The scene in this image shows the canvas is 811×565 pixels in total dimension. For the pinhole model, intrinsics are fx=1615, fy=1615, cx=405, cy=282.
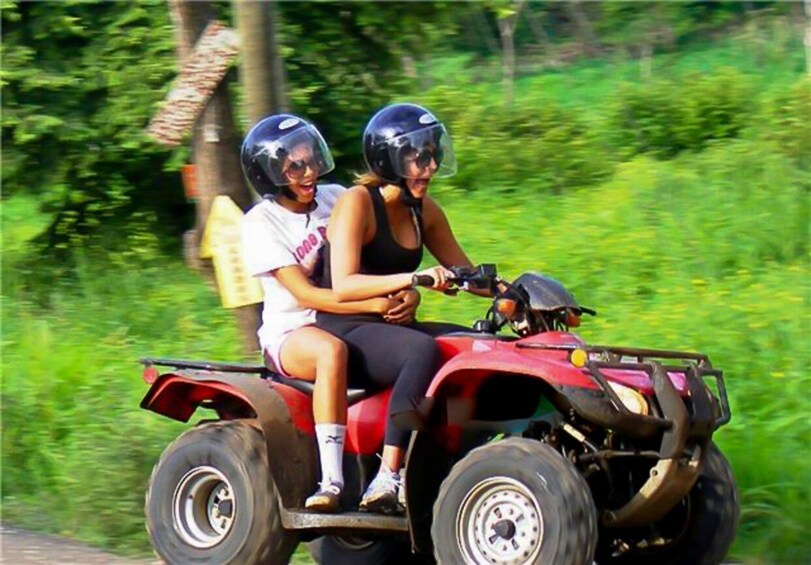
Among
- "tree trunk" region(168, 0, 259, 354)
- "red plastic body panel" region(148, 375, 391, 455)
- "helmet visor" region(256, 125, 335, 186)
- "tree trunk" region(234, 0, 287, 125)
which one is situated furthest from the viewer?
"tree trunk" region(168, 0, 259, 354)

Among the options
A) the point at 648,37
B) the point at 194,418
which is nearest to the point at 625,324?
the point at 194,418

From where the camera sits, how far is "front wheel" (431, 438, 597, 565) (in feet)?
18.0

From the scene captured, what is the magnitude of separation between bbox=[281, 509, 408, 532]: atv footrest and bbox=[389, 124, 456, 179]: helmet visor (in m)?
1.34

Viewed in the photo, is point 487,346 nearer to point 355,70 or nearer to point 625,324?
point 625,324

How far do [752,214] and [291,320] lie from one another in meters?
6.22

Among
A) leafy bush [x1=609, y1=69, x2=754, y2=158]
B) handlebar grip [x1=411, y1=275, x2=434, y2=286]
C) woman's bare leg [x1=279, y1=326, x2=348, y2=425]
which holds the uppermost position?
handlebar grip [x1=411, y1=275, x2=434, y2=286]

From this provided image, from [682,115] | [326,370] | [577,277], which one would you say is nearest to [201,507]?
[326,370]

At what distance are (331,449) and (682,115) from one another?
10244 mm

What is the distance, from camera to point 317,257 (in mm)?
6617

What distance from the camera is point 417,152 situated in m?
6.30

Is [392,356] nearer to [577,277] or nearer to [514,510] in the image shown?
[514,510]

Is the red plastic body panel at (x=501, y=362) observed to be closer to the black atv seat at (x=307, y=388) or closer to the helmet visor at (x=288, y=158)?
the black atv seat at (x=307, y=388)

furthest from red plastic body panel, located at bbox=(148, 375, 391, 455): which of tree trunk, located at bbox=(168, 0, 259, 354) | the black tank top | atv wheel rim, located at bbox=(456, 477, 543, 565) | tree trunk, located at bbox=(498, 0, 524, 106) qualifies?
tree trunk, located at bbox=(498, 0, 524, 106)

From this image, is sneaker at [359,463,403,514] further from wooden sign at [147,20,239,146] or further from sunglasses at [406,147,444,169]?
wooden sign at [147,20,239,146]
